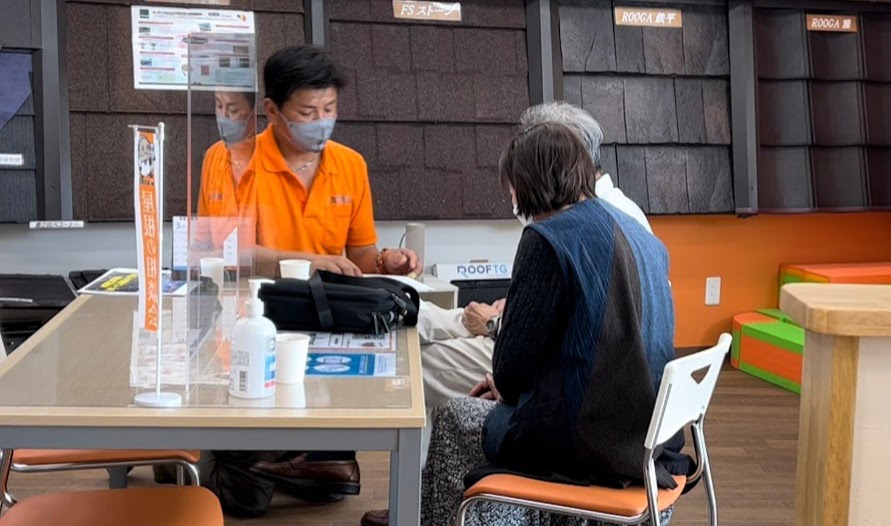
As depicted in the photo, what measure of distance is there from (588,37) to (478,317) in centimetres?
227

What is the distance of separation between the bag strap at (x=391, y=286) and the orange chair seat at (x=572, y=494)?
21.7 inches

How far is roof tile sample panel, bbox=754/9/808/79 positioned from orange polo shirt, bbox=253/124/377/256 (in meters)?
2.40

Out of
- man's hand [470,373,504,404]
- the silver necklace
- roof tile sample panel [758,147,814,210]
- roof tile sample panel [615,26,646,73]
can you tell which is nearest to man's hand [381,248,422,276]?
the silver necklace

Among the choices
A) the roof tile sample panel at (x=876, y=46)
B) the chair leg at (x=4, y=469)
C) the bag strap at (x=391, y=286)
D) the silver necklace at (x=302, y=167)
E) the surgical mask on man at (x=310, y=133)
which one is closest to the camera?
the chair leg at (x=4, y=469)

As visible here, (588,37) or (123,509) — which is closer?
(123,509)

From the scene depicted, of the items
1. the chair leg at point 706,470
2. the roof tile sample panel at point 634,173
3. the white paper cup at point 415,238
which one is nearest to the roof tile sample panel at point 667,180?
the roof tile sample panel at point 634,173

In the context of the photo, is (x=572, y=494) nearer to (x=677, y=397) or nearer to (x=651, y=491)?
(x=651, y=491)

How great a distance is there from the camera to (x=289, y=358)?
1923 mm

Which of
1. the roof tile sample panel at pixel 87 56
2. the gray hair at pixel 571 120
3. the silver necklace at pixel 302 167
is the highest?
the roof tile sample panel at pixel 87 56

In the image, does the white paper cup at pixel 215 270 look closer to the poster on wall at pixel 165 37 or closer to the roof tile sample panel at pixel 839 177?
the poster on wall at pixel 165 37

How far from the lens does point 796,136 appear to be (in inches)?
199

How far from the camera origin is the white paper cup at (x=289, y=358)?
192 cm

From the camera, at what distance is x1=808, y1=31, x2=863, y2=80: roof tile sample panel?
200 inches

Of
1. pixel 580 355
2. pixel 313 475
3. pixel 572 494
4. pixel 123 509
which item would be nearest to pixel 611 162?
pixel 313 475
